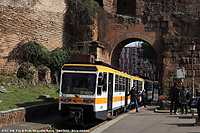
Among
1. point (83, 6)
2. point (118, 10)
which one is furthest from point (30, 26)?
point (118, 10)

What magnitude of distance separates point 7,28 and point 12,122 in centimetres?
1302

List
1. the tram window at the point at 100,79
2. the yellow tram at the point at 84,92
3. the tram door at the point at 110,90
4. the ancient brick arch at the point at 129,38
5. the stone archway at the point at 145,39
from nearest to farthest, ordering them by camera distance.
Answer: the yellow tram at the point at 84,92 → the tram window at the point at 100,79 → the tram door at the point at 110,90 → the stone archway at the point at 145,39 → the ancient brick arch at the point at 129,38

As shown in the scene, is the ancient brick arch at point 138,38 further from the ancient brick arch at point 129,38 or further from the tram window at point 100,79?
the tram window at point 100,79

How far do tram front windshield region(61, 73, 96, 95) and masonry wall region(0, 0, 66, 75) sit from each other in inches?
437

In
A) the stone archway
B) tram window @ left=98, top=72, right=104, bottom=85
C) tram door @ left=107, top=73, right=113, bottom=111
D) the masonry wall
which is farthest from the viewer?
the stone archway

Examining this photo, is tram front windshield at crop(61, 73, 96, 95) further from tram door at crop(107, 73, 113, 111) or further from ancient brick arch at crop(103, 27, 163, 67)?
ancient brick arch at crop(103, 27, 163, 67)

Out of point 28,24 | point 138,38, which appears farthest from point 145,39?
point 28,24

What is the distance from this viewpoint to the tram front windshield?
1137cm

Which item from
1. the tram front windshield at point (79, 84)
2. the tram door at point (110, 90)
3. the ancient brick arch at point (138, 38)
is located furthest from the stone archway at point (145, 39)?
the tram front windshield at point (79, 84)

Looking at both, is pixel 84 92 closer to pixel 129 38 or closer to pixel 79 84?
pixel 79 84

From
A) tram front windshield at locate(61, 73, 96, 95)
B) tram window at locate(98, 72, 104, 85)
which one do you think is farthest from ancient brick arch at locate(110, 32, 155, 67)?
tram front windshield at locate(61, 73, 96, 95)

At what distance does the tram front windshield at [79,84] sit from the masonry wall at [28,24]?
1109 cm

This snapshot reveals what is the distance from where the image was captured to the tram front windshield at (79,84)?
37.3ft

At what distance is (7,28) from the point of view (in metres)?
22.0
